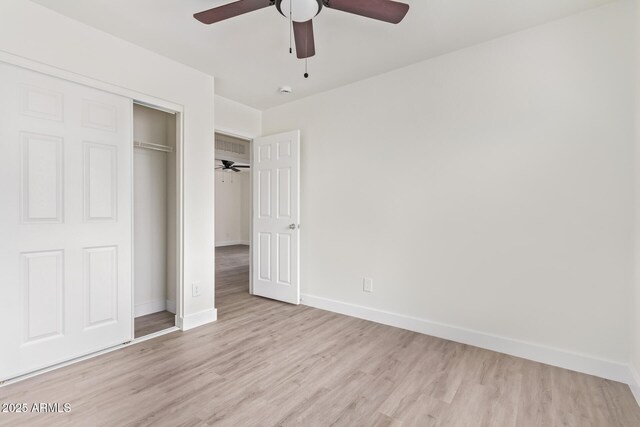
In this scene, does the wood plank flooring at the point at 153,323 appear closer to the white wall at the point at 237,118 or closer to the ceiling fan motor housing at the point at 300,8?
the white wall at the point at 237,118

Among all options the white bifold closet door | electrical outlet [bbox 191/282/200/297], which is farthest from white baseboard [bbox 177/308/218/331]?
the white bifold closet door

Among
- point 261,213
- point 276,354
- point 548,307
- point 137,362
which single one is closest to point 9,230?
point 137,362

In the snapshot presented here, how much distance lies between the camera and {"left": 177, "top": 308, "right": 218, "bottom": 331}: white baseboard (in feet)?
9.59

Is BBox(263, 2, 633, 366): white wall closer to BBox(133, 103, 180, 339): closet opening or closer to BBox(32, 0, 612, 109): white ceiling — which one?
BBox(32, 0, 612, 109): white ceiling

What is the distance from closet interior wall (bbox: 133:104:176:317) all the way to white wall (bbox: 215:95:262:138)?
550 millimetres

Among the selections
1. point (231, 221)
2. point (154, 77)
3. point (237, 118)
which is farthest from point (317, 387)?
point (231, 221)

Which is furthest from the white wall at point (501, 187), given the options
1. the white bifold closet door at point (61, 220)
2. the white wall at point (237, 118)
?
the white bifold closet door at point (61, 220)

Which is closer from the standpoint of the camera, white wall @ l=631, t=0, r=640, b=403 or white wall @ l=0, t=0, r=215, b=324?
white wall @ l=631, t=0, r=640, b=403

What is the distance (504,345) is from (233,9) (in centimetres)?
313

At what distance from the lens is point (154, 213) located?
11.3 feet

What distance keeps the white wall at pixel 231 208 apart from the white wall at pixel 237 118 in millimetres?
5599

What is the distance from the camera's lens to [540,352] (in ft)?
7.55

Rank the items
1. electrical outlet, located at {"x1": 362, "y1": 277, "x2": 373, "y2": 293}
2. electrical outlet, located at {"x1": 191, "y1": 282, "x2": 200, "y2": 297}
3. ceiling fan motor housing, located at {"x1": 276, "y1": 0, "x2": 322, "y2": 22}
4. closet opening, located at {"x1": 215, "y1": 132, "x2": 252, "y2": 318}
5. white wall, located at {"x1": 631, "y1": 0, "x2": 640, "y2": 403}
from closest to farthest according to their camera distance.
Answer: ceiling fan motor housing, located at {"x1": 276, "y1": 0, "x2": 322, "y2": 22}, white wall, located at {"x1": 631, "y1": 0, "x2": 640, "y2": 403}, electrical outlet, located at {"x1": 191, "y1": 282, "x2": 200, "y2": 297}, electrical outlet, located at {"x1": 362, "y1": 277, "x2": 373, "y2": 293}, closet opening, located at {"x1": 215, "y1": 132, "x2": 252, "y2": 318}

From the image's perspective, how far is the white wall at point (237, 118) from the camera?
3672 mm
